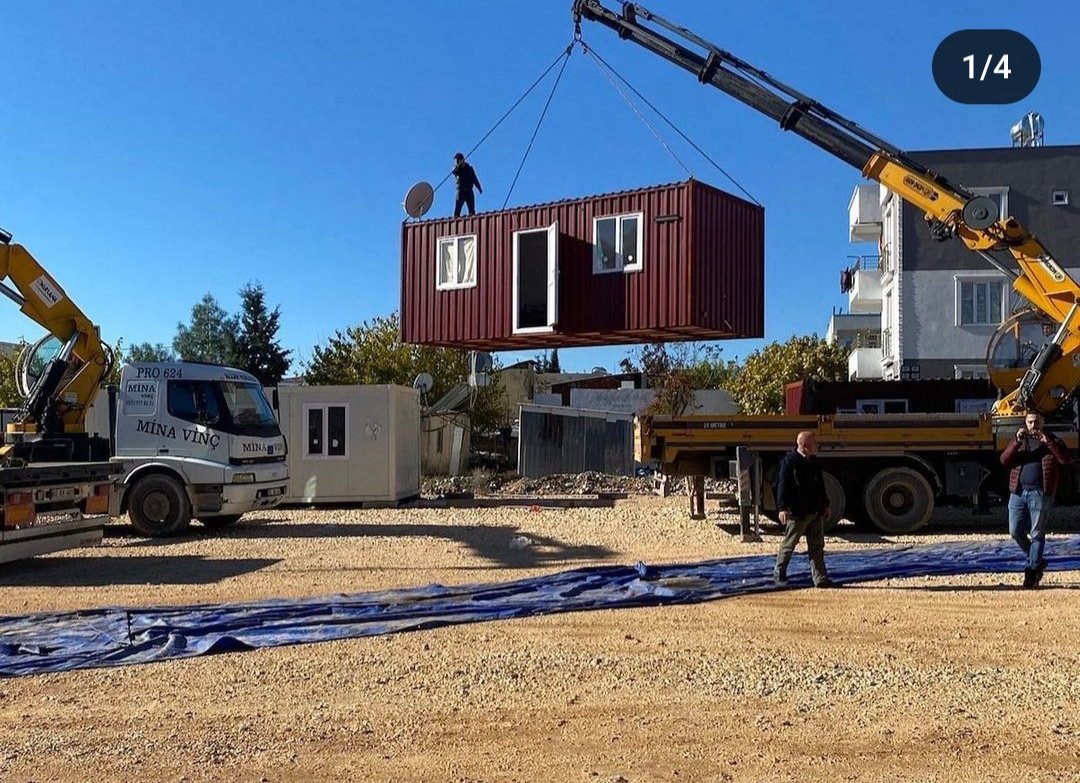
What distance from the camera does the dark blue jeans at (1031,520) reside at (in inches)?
397

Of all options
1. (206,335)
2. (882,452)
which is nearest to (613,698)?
(882,452)

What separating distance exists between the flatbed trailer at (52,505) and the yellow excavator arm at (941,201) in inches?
410

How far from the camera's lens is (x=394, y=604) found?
9.31 meters

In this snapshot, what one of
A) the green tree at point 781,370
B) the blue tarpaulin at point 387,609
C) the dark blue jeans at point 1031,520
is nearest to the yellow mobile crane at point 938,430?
the blue tarpaulin at point 387,609

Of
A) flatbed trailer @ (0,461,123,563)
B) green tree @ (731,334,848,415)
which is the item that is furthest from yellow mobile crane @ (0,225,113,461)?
green tree @ (731,334,848,415)

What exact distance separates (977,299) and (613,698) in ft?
105

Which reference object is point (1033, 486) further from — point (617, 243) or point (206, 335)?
point (206, 335)

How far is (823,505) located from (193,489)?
993 centimetres

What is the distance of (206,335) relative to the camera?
65.4 meters

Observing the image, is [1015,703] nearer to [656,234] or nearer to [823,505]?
[823,505]

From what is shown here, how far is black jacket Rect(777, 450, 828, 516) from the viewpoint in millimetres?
10219

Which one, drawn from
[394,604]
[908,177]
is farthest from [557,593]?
[908,177]

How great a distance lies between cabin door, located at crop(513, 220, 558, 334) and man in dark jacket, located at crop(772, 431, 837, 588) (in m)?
6.78

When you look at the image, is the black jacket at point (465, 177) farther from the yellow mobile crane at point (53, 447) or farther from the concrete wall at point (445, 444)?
the concrete wall at point (445, 444)
